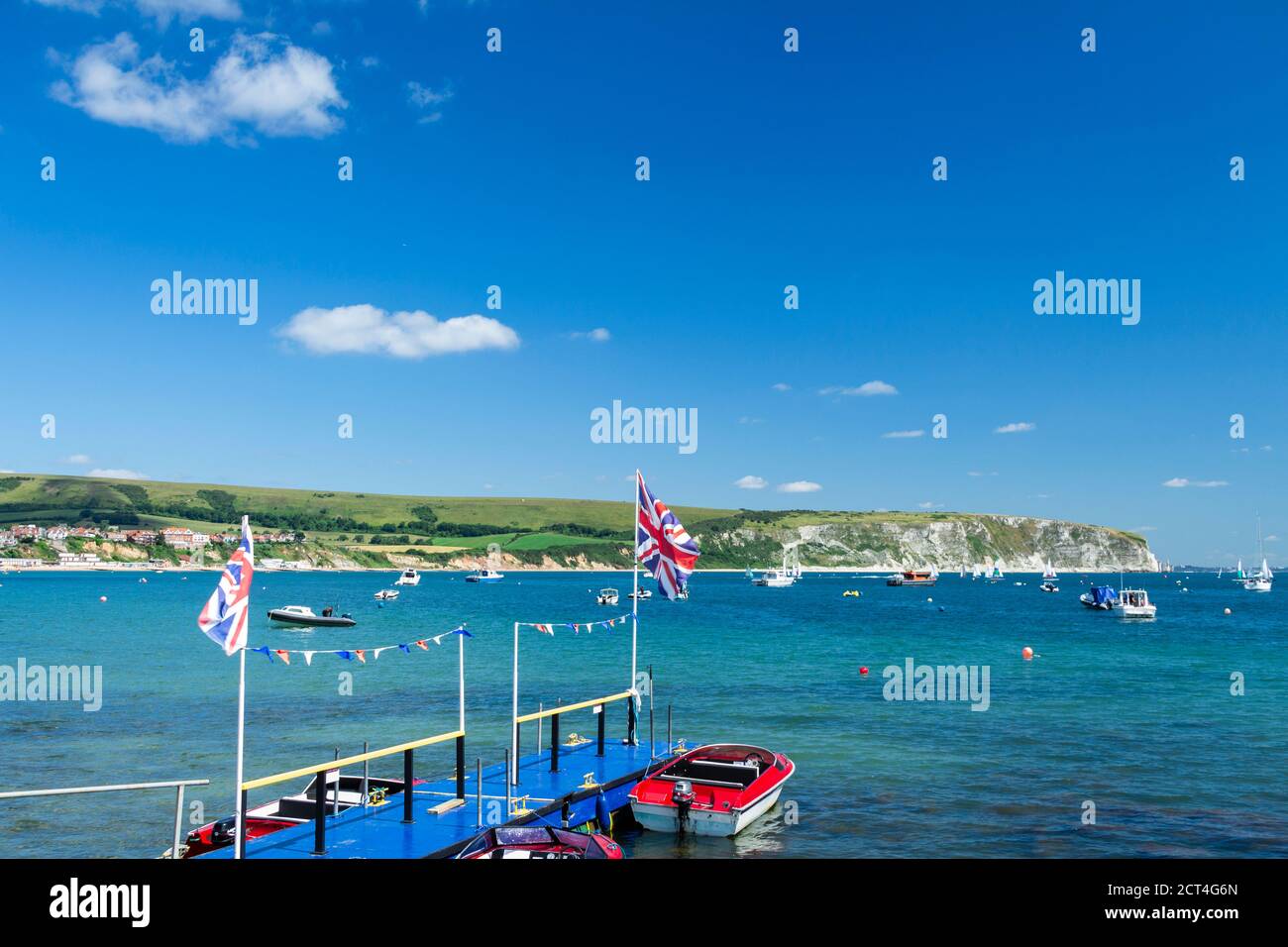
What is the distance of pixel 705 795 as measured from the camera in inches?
1084

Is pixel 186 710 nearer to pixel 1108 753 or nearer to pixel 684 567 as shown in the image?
pixel 684 567

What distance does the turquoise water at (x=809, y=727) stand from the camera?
28562mm

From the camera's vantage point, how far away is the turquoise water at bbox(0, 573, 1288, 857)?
2856cm

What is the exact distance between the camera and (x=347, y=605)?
505 ft

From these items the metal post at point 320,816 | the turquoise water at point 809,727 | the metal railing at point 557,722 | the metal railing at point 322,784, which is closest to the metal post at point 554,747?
the metal railing at point 557,722

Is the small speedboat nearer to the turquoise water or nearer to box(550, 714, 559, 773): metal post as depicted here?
the turquoise water

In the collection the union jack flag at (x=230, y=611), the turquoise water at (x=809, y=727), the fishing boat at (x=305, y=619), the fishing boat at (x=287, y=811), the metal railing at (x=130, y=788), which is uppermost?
the union jack flag at (x=230, y=611)

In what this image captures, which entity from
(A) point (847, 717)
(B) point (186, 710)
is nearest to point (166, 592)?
(B) point (186, 710)

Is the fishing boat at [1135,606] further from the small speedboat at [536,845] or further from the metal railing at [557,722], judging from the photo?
the small speedboat at [536,845]

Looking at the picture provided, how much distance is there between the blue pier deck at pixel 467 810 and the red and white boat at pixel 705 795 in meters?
1.35

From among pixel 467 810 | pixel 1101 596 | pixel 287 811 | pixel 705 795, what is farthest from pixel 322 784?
pixel 1101 596

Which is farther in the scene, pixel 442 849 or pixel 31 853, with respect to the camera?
pixel 31 853

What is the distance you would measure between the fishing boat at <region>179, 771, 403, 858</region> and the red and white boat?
7.49 metres
